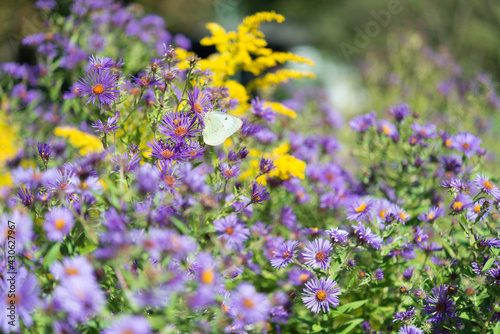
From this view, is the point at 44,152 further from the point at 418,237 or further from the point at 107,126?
the point at 418,237

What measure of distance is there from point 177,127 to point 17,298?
2.21ft

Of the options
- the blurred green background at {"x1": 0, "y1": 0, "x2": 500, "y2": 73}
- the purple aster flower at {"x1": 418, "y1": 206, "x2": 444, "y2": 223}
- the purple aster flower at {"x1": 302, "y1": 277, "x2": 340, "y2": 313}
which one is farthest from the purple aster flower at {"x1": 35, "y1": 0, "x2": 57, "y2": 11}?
the purple aster flower at {"x1": 418, "y1": 206, "x2": 444, "y2": 223}

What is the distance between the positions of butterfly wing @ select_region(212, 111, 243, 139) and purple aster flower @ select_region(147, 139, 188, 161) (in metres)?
0.20

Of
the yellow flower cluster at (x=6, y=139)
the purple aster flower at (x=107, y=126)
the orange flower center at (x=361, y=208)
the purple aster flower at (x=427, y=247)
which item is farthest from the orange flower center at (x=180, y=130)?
the yellow flower cluster at (x=6, y=139)

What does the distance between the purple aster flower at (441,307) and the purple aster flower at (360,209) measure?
0.37m

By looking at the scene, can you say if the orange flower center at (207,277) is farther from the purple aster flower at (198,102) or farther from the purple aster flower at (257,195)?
the purple aster flower at (198,102)

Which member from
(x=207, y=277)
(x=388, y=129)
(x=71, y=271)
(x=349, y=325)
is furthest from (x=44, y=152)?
(x=388, y=129)

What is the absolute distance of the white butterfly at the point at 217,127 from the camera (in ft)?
4.44

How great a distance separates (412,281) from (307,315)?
43 cm

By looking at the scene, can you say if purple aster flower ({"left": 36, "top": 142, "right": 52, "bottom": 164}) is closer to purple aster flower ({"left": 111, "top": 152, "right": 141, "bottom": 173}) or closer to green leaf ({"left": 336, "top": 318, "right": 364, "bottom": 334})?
A: purple aster flower ({"left": 111, "top": 152, "right": 141, "bottom": 173})

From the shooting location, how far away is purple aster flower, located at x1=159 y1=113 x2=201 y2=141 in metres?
1.28

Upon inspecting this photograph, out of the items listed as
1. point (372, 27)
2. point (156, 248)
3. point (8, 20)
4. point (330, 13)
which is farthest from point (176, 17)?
point (330, 13)

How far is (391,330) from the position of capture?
1.50 metres

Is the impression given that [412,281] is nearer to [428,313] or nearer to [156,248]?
[428,313]
